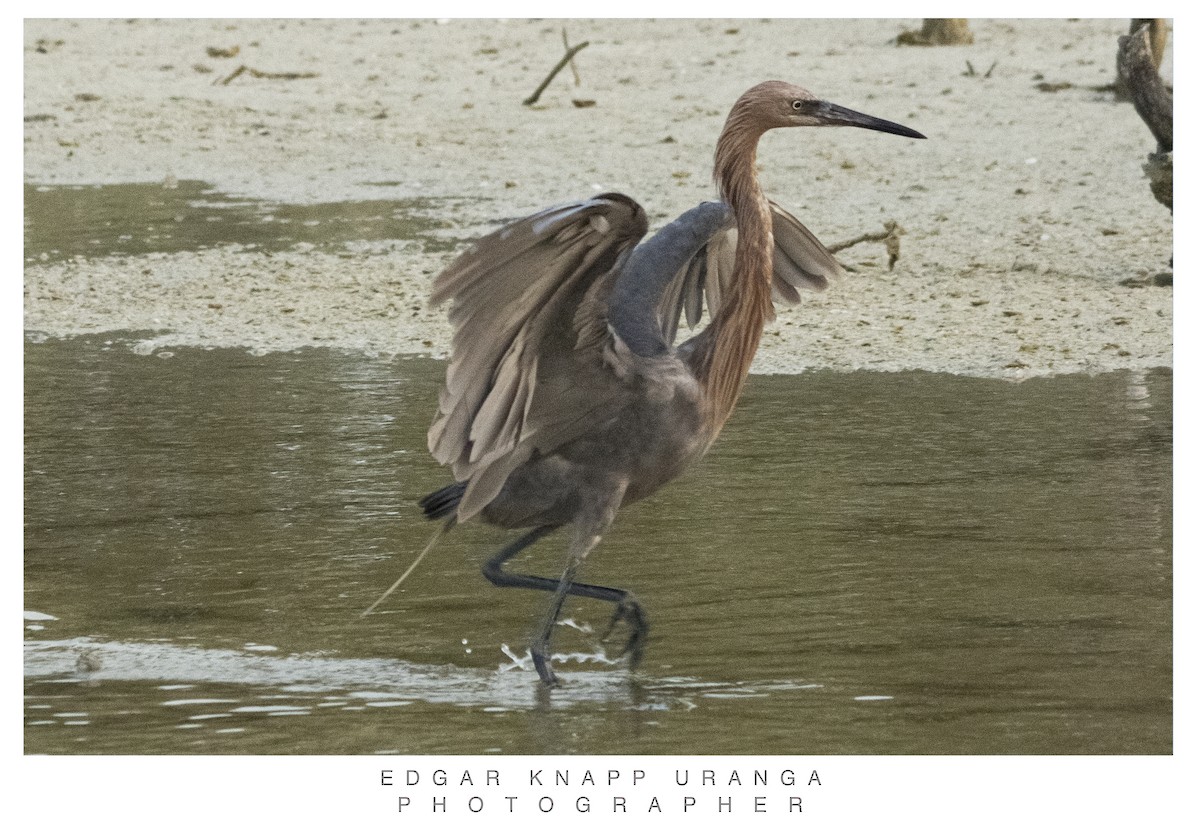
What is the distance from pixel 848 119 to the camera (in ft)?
20.5

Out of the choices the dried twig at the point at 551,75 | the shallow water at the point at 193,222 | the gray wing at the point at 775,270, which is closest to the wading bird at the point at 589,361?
the gray wing at the point at 775,270

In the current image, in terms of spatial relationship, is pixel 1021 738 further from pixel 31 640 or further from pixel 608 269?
pixel 31 640

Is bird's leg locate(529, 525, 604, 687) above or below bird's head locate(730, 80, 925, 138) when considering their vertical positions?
below

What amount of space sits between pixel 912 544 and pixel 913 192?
6.61 m

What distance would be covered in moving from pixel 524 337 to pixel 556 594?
94 centimetres

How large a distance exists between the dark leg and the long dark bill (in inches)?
61.9

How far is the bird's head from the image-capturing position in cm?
621

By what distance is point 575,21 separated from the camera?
19.3 metres

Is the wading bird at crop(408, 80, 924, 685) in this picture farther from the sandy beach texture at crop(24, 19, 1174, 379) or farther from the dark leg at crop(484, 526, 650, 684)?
the sandy beach texture at crop(24, 19, 1174, 379)

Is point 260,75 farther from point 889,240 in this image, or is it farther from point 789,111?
point 789,111

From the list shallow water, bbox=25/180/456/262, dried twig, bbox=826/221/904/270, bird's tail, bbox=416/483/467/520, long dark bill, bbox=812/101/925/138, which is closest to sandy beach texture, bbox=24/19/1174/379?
dried twig, bbox=826/221/904/270

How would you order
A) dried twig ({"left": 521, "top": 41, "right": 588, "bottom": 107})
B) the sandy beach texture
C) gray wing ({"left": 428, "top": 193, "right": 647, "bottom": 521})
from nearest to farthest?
gray wing ({"left": 428, "top": 193, "right": 647, "bottom": 521}), the sandy beach texture, dried twig ({"left": 521, "top": 41, "right": 588, "bottom": 107})

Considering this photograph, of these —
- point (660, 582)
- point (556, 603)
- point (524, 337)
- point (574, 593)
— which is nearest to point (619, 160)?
point (660, 582)

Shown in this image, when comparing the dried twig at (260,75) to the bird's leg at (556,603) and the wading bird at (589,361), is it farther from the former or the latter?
the bird's leg at (556,603)
